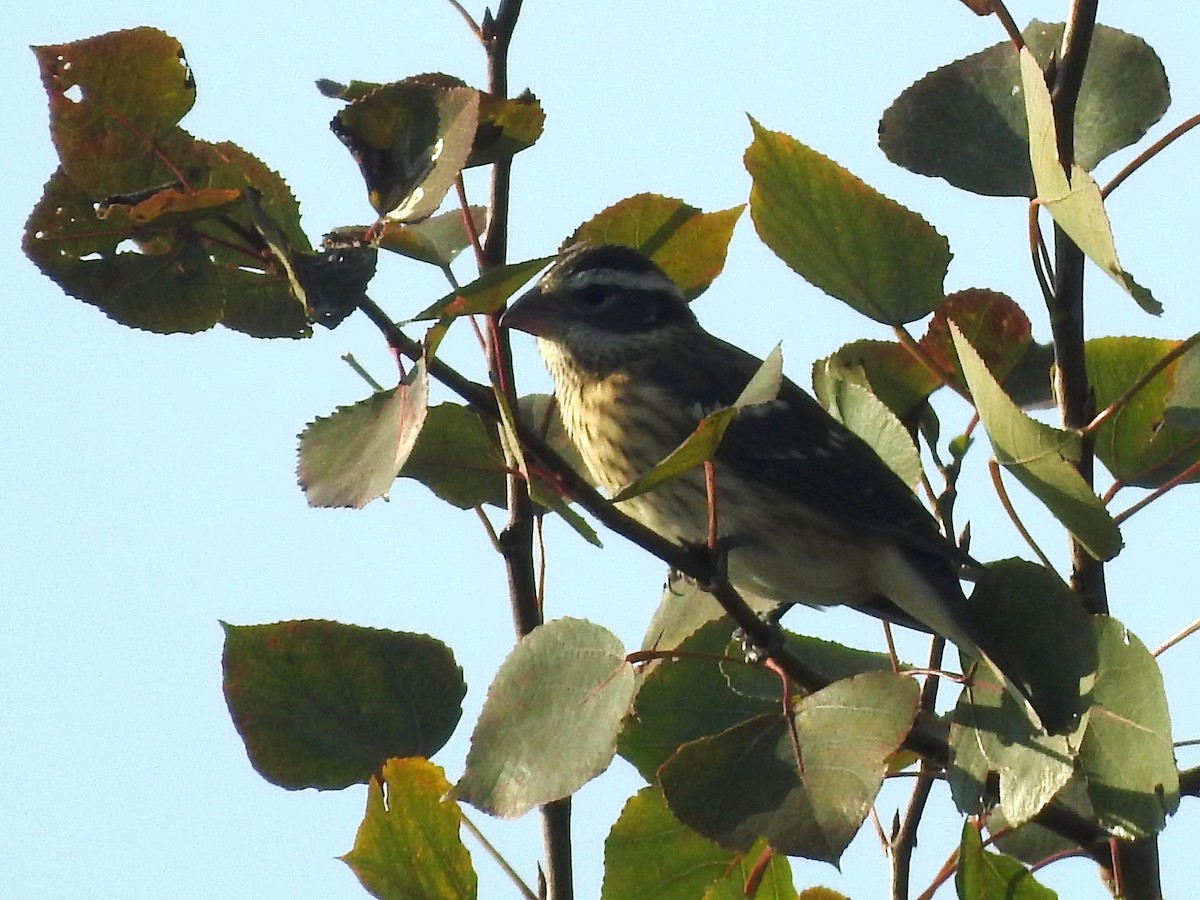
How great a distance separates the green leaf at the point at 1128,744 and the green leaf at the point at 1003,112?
782 mm

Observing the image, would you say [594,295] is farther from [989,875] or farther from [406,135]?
[989,875]

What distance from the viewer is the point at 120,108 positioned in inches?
85.0

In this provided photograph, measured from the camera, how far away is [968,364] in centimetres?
206

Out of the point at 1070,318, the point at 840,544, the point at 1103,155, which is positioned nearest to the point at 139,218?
the point at 1070,318

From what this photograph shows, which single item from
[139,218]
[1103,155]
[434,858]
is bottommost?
[434,858]

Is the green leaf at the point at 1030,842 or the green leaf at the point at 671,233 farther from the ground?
the green leaf at the point at 671,233

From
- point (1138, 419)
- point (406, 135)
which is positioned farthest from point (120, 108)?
point (1138, 419)

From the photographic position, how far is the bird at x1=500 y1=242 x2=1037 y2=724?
3904mm

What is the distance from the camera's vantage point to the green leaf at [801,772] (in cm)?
201

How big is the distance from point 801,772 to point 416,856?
0.51 m

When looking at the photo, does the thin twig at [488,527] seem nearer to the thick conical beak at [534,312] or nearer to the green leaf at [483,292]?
the green leaf at [483,292]

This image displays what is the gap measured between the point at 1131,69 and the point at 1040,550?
2.72 ft

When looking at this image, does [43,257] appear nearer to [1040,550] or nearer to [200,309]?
[200,309]

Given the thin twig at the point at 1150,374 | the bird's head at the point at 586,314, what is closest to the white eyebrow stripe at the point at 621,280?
the bird's head at the point at 586,314
